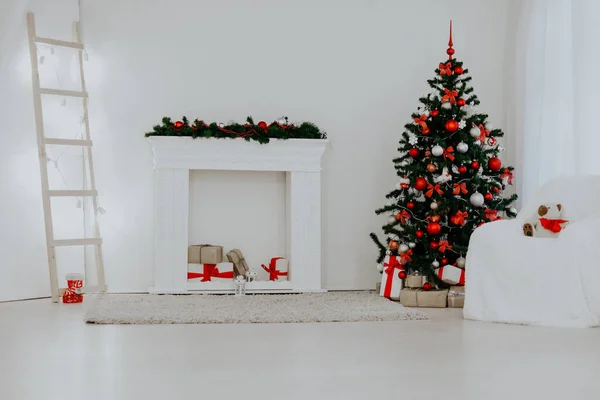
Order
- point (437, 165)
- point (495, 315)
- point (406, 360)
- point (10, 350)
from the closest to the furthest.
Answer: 1. point (406, 360)
2. point (10, 350)
3. point (495, 315)
4. point (437, 165)

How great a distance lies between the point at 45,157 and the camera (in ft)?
15.9

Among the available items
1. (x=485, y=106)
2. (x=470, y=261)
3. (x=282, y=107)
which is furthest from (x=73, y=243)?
(x=485, y=106)

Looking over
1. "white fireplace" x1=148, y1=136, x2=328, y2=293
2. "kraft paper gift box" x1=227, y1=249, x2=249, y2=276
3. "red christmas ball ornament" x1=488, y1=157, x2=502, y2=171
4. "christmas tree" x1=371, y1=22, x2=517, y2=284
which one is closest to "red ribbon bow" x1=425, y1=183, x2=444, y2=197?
"christmas tree" x1=371, y1=22, x2=517, y2=284

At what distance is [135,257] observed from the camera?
538 centimetres

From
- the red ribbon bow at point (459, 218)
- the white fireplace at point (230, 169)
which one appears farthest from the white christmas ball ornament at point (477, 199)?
the white fireplace at point (230, 169)

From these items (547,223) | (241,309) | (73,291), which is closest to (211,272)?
(73,291)

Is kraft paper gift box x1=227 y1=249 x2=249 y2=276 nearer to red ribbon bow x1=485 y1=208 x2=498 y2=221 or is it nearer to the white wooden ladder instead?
the white wooden ladder

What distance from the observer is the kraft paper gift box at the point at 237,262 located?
523 centimetres

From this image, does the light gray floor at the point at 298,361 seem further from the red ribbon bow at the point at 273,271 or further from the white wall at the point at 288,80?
the white wall at the point at 288,80

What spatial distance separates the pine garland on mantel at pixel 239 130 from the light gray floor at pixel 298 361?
1770mm

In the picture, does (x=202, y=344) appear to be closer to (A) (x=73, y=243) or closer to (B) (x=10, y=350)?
(B) (x=10, y=350)

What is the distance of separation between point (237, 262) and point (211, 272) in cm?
20

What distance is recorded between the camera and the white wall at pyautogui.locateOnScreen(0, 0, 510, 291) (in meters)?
5.39

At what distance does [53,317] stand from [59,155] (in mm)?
1731
